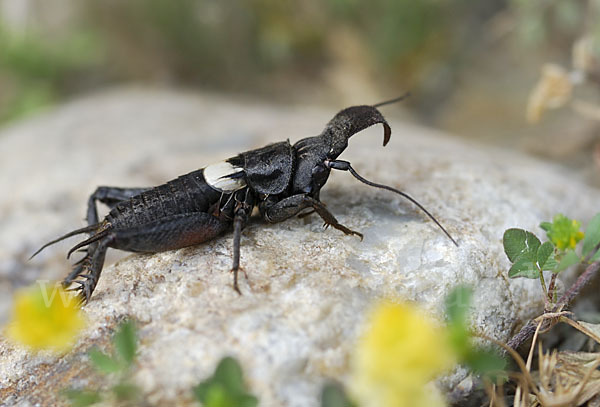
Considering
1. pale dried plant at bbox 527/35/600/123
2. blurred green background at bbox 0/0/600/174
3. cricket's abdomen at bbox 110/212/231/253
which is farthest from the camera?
blurred green background at bbox 0/0/600/174

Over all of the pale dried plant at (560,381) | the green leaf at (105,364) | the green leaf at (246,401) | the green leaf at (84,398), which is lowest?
the pale dried plant at (560,381)

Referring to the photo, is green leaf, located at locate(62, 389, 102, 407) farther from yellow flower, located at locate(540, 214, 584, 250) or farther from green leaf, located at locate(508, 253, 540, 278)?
yellow flower, located at locate(540, 214, 584, 250)

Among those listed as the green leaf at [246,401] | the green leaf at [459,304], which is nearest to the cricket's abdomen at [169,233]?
the green leaf at [246,401]

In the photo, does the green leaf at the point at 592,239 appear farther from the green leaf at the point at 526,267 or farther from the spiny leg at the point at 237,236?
the spiny leg at the point at 237,236

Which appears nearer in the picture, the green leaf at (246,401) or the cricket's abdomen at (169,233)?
the green leaf at (246,401)

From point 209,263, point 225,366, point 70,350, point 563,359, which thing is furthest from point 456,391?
point 70,350

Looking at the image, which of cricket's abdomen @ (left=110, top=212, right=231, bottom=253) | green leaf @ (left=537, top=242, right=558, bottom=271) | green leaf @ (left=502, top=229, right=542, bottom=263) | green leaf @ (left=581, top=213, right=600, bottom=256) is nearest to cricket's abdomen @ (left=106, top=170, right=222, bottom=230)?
cricket's abdomen @ (left=110, top=212, right=231, bottom=253)
